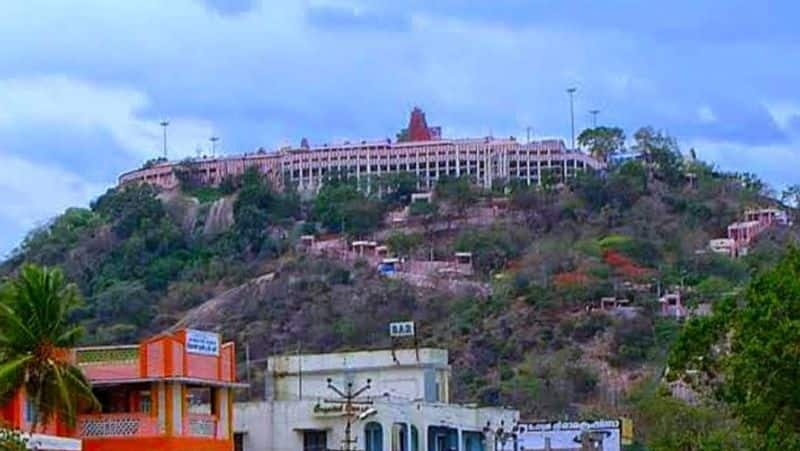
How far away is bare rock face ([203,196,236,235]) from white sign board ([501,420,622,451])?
10629 cm

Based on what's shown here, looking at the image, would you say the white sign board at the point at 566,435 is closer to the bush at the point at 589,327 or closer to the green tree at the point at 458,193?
the bush at the point at 589,327

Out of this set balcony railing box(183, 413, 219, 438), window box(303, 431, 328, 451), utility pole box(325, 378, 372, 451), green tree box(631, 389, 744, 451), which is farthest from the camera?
green tree box(631, 389, 744, 451)

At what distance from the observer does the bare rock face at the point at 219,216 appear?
184 metres

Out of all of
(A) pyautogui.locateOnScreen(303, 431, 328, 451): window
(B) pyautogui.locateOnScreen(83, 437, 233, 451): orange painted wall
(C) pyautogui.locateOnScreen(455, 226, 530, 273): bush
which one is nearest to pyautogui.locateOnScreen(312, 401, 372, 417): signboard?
(A) pyautogui.locateOnScreen(303, 431, 328, 451): window

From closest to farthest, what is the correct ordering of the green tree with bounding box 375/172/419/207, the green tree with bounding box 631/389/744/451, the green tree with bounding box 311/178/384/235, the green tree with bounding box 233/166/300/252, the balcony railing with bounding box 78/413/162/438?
the balcony railing with bounding box 78/413/162/438 → the green tree with bounding box 631/389/744/451 → the green tree with bounding box 233/166/300/252 → the green tree with bounding box 311/178/384/235 → the green tree with bounding box 375/172/419/207

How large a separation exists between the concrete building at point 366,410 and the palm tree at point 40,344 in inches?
571

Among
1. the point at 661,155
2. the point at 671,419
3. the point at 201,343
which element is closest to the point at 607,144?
the point at 661,155

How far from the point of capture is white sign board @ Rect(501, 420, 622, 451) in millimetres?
76750

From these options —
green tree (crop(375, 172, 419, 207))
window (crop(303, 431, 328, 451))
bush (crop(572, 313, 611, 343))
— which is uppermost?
green tree (crop(375, 172, 419, 207))

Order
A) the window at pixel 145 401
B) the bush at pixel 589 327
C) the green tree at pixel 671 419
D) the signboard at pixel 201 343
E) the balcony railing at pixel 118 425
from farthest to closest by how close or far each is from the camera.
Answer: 1. the bush at pixel 589 327
2. the green tree at pixel 671 419
3. the signboard at pixel 201 343
4. the window at pixel 145 401
5. the balcony railing at pixel 118 425

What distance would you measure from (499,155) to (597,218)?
77.2 feet

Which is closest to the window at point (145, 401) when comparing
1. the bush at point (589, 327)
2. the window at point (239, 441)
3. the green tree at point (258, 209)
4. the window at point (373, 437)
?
the window at point (239, 441)

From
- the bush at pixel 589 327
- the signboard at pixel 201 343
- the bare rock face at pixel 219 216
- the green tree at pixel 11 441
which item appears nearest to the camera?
the green tree at pixel 11 441

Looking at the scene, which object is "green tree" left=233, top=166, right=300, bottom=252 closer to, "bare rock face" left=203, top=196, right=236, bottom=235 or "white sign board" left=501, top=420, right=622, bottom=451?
"bare rock face" left=203, top=196, right=236, bottom=235
